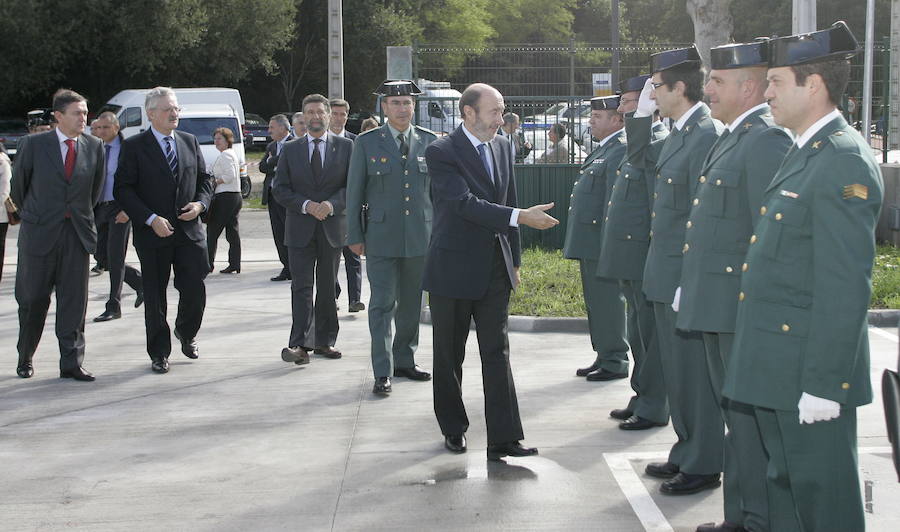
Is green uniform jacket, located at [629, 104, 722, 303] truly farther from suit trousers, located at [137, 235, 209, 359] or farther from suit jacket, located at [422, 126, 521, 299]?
suit trousers, located at [137, 235, 209, 359]

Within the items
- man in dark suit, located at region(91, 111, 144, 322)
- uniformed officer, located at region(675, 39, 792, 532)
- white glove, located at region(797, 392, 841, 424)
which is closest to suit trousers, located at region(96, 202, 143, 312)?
man in dark suit, located at region(91, 111, 144, 322)

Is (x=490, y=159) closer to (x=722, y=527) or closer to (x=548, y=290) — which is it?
(x=722, y=527)

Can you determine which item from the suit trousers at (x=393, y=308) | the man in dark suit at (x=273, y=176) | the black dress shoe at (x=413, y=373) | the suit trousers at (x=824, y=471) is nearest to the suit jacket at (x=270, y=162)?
the man in dark suit at (x=273, y=176)

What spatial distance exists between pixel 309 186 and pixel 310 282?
2.47 feet

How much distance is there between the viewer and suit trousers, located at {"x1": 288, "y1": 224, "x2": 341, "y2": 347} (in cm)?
877

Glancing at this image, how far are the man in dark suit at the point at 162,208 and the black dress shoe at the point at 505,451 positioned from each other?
340 centimetres

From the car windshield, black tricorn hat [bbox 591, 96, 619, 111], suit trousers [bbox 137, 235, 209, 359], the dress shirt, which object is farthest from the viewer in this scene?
the car windshield

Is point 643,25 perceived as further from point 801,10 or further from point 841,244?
point 841,244

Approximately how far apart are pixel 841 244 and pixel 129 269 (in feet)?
29.4

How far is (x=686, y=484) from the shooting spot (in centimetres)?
551

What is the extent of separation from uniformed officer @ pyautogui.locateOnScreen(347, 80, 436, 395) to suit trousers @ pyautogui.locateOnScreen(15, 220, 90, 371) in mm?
2100

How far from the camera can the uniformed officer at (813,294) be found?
148 inches

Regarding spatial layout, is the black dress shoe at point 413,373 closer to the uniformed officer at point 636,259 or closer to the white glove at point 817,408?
the uniformed officer at point 636,259

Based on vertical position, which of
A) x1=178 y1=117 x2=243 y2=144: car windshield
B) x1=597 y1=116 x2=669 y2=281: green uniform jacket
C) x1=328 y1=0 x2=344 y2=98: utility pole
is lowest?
x1=597 y1=116 x2=669 y2=281: green uniform jacket
